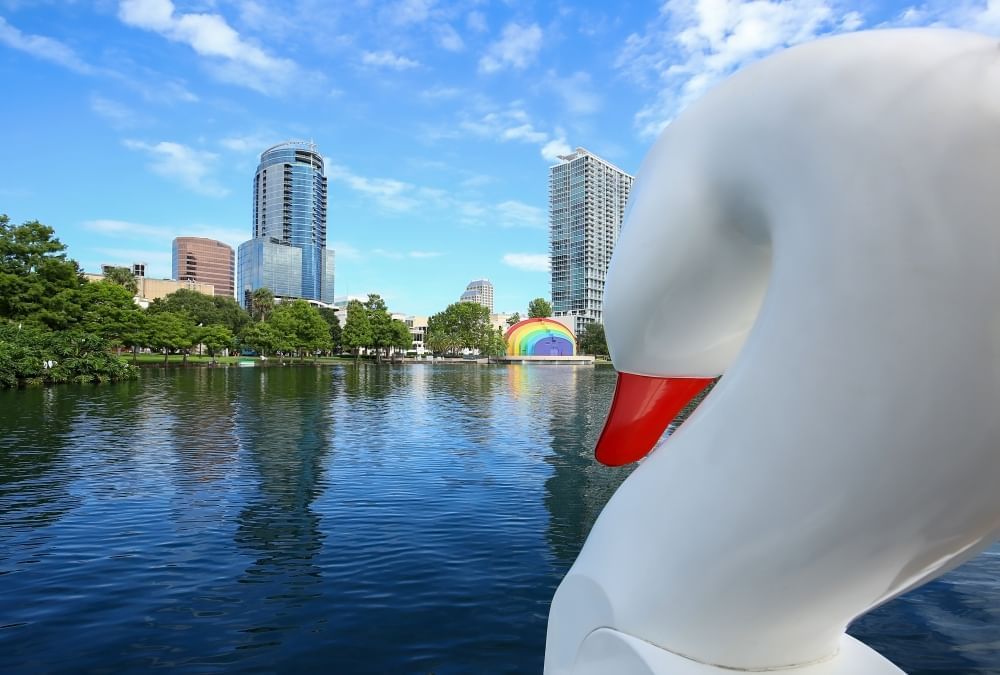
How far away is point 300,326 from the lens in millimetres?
62688

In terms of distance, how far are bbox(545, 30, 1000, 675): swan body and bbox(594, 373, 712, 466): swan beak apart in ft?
0.88

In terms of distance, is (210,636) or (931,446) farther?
(210,636)

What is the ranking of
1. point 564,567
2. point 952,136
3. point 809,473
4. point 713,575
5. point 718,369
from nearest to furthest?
point 952,136 → point 809,473 → point 713,575 → point 718,369 → point 564,567

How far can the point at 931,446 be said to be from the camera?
1.59 m

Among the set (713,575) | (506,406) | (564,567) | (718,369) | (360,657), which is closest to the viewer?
(713,575)

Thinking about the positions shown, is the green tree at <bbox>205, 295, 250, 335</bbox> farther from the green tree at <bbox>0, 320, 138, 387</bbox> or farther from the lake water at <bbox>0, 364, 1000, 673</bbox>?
the lake water at <bbox>0, 364, 1000, 673</bbox>

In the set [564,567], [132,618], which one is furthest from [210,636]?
[564,567]

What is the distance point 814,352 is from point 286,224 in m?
153

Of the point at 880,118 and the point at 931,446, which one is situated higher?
the point at 880,118

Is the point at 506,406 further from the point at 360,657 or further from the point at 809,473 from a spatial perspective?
the point at 809,473

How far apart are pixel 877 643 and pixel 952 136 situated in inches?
180

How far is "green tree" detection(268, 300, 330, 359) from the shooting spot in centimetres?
6122

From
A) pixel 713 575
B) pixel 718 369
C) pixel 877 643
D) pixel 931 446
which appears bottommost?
pixel 877 643

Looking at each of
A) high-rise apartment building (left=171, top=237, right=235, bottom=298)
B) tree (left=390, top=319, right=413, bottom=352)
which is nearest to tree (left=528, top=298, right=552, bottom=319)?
tree (left=390, top=319, right=413, bottom=352)
